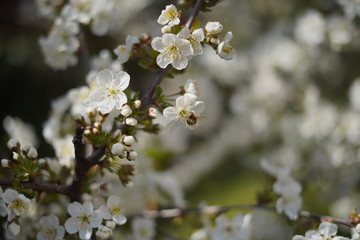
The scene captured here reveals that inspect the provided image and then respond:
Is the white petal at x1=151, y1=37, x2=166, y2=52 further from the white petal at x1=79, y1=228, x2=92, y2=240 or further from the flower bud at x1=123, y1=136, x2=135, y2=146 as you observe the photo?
the white petal at x1=79, y1=228, x2=92, y2=240

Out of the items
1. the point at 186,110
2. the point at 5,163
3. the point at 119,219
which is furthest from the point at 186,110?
the point at 5,163

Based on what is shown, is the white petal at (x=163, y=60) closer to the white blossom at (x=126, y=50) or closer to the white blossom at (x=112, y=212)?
the white blossom at (x=126, y=50)

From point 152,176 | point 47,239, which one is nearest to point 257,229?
point 152,176

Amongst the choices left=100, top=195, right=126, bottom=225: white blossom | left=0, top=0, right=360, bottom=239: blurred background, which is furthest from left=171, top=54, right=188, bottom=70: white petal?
left=0, top=0, right=360, bottom=239: blurred background

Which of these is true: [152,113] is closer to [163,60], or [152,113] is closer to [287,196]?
[163,60]

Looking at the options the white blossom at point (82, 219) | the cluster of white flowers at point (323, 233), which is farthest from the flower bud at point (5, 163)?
the cluster of white flowers at point (323, 233)

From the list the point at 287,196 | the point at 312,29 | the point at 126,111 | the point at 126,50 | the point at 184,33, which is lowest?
the point at 287,196
